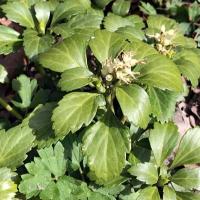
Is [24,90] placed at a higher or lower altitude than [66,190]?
higher

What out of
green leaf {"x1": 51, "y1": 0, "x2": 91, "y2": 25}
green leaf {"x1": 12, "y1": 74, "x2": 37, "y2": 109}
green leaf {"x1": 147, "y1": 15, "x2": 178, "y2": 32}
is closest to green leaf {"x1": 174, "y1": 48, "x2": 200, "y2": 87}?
green leaf {"x1": 147, "y1": 15, "x2": 178, "y2": 32}

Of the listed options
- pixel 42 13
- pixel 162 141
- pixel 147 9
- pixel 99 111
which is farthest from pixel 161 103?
pixel 147 9

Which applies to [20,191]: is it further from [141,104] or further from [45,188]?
[141,104]

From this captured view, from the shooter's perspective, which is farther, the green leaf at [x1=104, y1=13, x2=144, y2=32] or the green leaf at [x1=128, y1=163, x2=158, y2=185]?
the green leaf at [x1=104, y1=13, x2=144, y2=32]

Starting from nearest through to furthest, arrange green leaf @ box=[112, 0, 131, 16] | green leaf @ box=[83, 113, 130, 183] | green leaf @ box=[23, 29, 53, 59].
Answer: green leaf @ box=[83, 113, 130, 183] → green leaf @ box=[23, 29, 53, 59] → green leaf @ box=[112, 0, 131, 16]

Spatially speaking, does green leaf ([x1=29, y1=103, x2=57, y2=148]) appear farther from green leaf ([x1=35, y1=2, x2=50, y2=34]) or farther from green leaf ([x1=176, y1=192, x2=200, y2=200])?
green leaf ([x1=176, y1=192, x2=200, y2=200])

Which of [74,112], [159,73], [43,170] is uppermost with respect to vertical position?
[159,73]

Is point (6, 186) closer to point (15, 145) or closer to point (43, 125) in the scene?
point (15, 145)

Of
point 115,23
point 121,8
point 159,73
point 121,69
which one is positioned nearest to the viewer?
point 121,69
